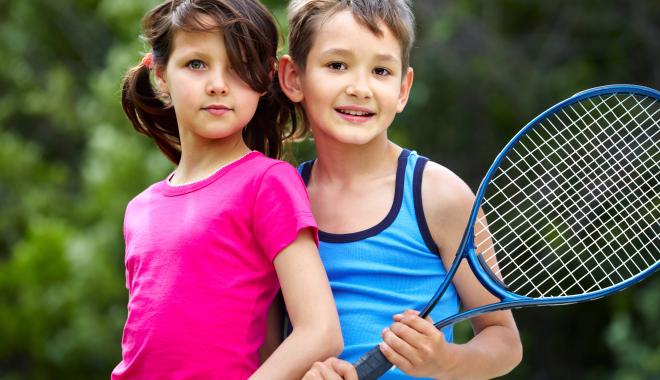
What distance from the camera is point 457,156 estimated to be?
7.43 meters

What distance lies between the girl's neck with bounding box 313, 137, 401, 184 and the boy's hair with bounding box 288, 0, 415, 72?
0.17m

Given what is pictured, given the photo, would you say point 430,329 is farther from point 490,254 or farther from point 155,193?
point 155,193

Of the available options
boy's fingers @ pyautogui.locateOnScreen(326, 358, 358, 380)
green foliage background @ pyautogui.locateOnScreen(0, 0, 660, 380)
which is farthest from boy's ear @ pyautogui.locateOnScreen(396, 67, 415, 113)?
green foliage background @ pyautogui.locateOnScreen(0, 0, 660, 380)

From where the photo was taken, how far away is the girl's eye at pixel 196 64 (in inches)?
85.0

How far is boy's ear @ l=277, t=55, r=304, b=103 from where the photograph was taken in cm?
232

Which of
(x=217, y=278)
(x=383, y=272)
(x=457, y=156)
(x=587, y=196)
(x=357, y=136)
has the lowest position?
(x=457, y=156)

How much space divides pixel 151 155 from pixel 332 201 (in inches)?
186

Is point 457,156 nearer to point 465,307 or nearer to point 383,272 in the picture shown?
point 465,307

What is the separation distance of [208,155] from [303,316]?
1.34 feet

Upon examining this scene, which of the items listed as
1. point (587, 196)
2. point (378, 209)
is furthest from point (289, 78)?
point (587, 196)

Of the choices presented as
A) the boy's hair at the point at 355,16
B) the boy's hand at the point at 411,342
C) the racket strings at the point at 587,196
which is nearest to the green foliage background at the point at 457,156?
the racket strings at the point at 587,196

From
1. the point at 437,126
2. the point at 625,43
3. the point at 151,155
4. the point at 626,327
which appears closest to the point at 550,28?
the point at 625,43

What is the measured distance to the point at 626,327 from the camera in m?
6.83

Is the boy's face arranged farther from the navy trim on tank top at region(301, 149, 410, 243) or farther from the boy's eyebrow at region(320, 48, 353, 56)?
the navy trim on tank top at region(301, 149, 410, 243)
